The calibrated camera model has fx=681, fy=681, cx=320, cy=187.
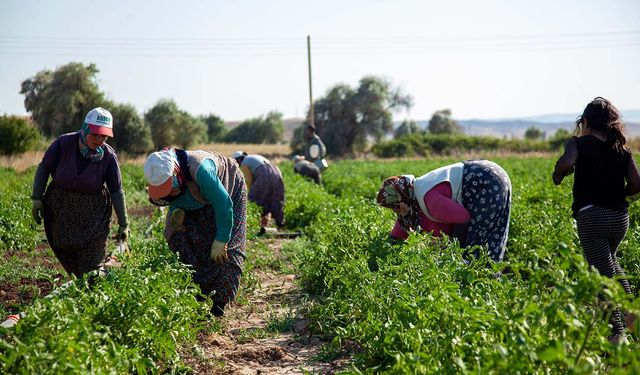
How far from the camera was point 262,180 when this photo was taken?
373 inches

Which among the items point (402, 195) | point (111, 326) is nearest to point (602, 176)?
point (402, 195)

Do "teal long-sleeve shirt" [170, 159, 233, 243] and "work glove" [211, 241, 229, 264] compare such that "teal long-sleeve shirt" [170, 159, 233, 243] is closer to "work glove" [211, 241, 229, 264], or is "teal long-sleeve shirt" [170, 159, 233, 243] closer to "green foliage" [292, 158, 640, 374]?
"work glove" [211, 241, 229, 264]

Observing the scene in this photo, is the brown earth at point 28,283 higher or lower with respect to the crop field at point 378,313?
lower

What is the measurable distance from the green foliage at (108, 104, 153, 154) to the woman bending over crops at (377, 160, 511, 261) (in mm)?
30714

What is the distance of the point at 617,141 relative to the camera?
4.23 m

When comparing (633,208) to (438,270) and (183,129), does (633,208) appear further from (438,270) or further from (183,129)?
(183,129)

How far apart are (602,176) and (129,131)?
105 feet

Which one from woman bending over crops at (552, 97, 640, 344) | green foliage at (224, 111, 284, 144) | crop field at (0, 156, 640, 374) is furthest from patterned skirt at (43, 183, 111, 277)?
green foliage at (224, 111, 284, 144)

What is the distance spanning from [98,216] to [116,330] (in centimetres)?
203


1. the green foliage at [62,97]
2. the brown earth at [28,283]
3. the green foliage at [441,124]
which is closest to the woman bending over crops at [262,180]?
the brown earth at [28,283]

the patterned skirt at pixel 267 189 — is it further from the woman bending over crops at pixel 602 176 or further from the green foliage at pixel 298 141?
the green foliage at pixel 298 141

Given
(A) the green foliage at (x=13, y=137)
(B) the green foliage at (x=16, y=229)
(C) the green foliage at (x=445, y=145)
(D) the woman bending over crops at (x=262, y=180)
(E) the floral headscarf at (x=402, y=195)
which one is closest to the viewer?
(E) the floral headscarf at (x=402, y=195)

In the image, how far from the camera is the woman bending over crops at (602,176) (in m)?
4.22

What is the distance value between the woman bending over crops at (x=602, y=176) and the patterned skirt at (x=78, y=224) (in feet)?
11.1
